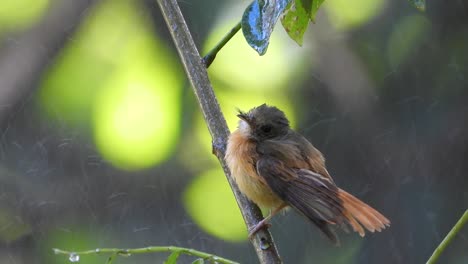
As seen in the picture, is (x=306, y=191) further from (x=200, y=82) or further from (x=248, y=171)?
(x=200, y=82)

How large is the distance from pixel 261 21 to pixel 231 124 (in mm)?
2826

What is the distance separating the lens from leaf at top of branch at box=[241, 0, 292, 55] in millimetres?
1428

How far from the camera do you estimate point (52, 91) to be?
172 inches

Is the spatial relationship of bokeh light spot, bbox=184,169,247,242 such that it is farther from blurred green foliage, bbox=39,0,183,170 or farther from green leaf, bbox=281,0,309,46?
green leaf, bbox=281,0,309,46

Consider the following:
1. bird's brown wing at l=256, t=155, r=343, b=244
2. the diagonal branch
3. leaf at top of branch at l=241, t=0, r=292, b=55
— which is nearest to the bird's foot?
the diagonal branch

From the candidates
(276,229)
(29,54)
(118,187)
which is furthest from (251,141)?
(29,54)

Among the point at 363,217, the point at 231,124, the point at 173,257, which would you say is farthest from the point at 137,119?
the point at 173,257

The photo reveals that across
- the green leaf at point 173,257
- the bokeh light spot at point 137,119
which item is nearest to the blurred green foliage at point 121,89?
the bokeh light spot at point 137,119

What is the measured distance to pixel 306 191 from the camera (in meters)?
2.69

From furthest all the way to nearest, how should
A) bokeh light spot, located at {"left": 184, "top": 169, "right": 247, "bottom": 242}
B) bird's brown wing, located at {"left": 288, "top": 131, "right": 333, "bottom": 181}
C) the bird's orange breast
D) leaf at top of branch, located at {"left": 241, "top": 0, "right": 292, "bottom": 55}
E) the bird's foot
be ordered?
bokeh light spot, located at {"left": 184, "top": 169, "right": 247, "bottom": 242} → bird's brown wing, located at {"left": 288, "top": 131, "right": 333, "bottom": 181} → the bird's orange breast → the bird's foot → leaf at top of branch, located at {"left": 241, "top": 0, "right": 292, "bottom": 55}

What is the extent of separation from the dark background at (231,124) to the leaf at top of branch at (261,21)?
2572mm

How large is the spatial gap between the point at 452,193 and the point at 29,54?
2.71 meters

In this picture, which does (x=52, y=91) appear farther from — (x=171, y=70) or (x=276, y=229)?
(x=276, y=229)

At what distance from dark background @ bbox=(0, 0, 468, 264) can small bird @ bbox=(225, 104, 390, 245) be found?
2.69ft
